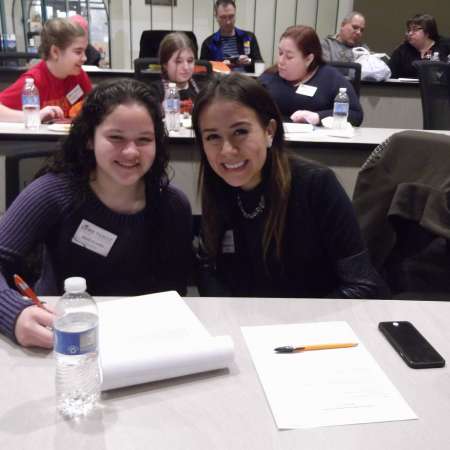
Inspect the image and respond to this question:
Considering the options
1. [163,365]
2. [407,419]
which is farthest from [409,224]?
[163,365]

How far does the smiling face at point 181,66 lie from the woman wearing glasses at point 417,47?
2.67 m

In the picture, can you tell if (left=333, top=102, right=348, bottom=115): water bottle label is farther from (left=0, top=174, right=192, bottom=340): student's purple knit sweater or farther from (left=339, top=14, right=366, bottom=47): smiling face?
(left=339, top=14, right=366, bottom=47): smiling face

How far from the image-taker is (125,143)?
4.42 feet

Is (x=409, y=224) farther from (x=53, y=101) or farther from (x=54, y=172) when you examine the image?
(x=53, y=101)

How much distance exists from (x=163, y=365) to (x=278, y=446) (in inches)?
9.0

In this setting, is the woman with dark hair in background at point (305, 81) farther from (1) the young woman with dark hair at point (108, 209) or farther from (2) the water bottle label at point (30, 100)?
(1) the young woman with dark hair at point (108, 209)

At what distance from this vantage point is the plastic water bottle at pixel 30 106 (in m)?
2.59

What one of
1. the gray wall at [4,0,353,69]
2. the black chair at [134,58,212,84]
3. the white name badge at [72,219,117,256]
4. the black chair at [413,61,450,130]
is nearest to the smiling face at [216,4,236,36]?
the gray wall at [4,0,353,69]

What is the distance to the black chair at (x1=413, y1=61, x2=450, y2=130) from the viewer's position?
3145 millimetres

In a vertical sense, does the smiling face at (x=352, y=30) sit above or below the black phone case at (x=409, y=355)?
above

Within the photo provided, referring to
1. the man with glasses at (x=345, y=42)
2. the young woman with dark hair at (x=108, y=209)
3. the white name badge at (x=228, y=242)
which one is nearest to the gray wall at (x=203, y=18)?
the man with glasses at (x=345, y=42)

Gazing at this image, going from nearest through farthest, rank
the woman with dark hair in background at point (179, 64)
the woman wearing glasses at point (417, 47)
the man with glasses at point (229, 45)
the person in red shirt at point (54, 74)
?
the person in red shirt at point (54, 74) → the woman with dark hair in background at point (179, 64) → the woman wearing glasses at point (417, 47) → the man with glasses at point (229, 45)

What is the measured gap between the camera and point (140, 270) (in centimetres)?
146

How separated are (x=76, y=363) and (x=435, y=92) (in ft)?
9.94
